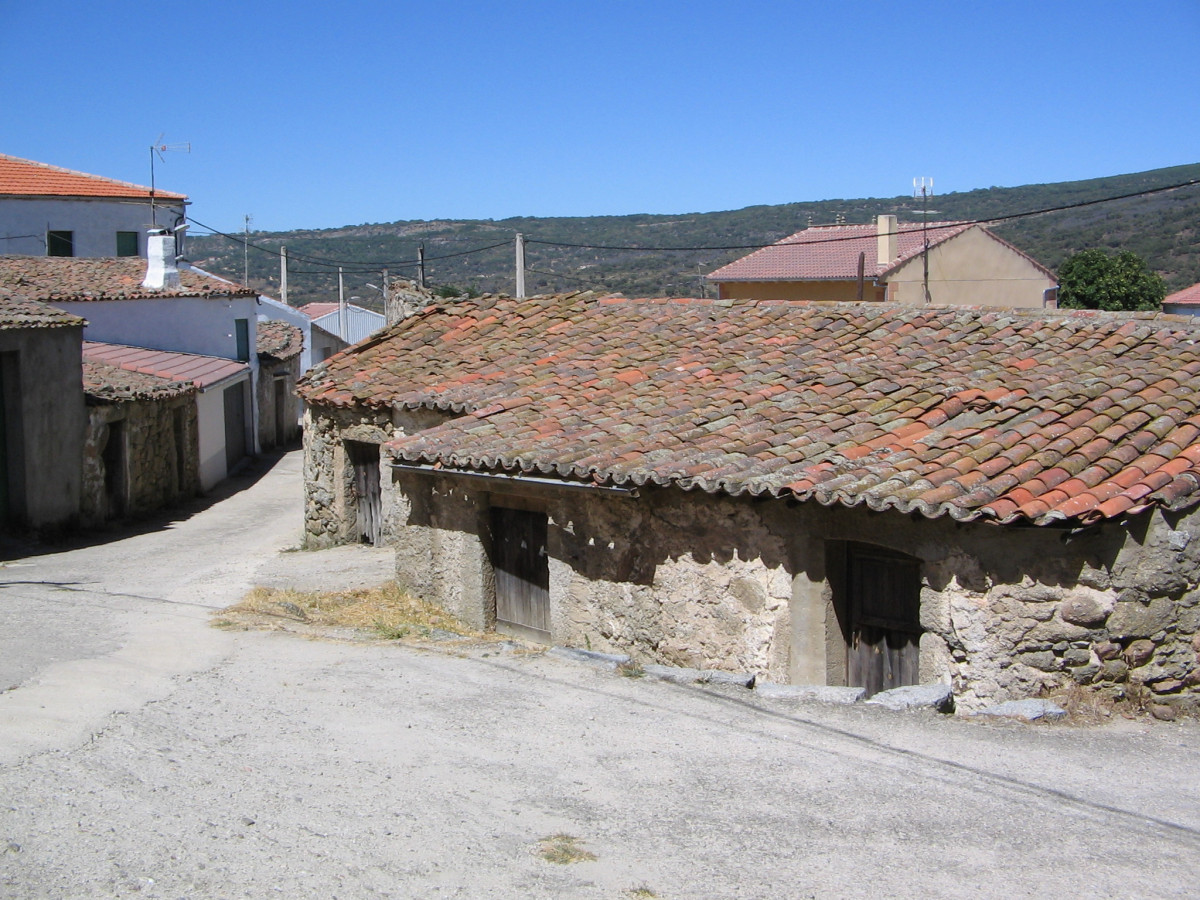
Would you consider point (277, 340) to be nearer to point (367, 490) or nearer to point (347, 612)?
point (367, 490)

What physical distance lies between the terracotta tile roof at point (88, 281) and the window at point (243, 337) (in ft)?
2.98

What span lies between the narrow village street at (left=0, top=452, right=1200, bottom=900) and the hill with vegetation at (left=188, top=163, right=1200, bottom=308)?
41659 mm

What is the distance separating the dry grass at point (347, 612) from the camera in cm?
1053

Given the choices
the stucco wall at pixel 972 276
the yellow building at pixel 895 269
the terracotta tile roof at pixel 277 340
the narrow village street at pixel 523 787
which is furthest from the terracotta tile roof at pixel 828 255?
the narrow village street at pixel 523 787

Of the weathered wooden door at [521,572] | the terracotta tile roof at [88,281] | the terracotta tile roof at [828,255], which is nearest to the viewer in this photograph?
the weathered wooden door at [521,572]

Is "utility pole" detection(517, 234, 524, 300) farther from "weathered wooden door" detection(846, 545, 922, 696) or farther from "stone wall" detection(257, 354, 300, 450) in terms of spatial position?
"weathered wooden door" detection(846, 545, 922, 696)

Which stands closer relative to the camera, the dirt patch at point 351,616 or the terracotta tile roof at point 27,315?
the dirt patch at point 351,616

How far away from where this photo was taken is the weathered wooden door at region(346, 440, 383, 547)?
1538 cm

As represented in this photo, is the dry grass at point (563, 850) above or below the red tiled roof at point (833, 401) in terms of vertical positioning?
below

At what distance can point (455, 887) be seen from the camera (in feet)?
16.6

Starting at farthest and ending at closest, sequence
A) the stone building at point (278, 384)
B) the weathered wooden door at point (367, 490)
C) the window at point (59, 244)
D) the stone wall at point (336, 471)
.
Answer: the window at point (59, 244) → the stone building at point (278, 384) → the weathered wooden door at point (367, 490) → the stone wall at point (336, 471)

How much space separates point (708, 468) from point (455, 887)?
499cm

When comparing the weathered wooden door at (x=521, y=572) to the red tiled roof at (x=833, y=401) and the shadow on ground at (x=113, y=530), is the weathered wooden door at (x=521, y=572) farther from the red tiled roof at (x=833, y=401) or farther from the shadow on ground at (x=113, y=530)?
the shadow on ground at (x=113, y=530)

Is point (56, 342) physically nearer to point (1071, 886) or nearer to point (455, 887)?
point (455, 887)
